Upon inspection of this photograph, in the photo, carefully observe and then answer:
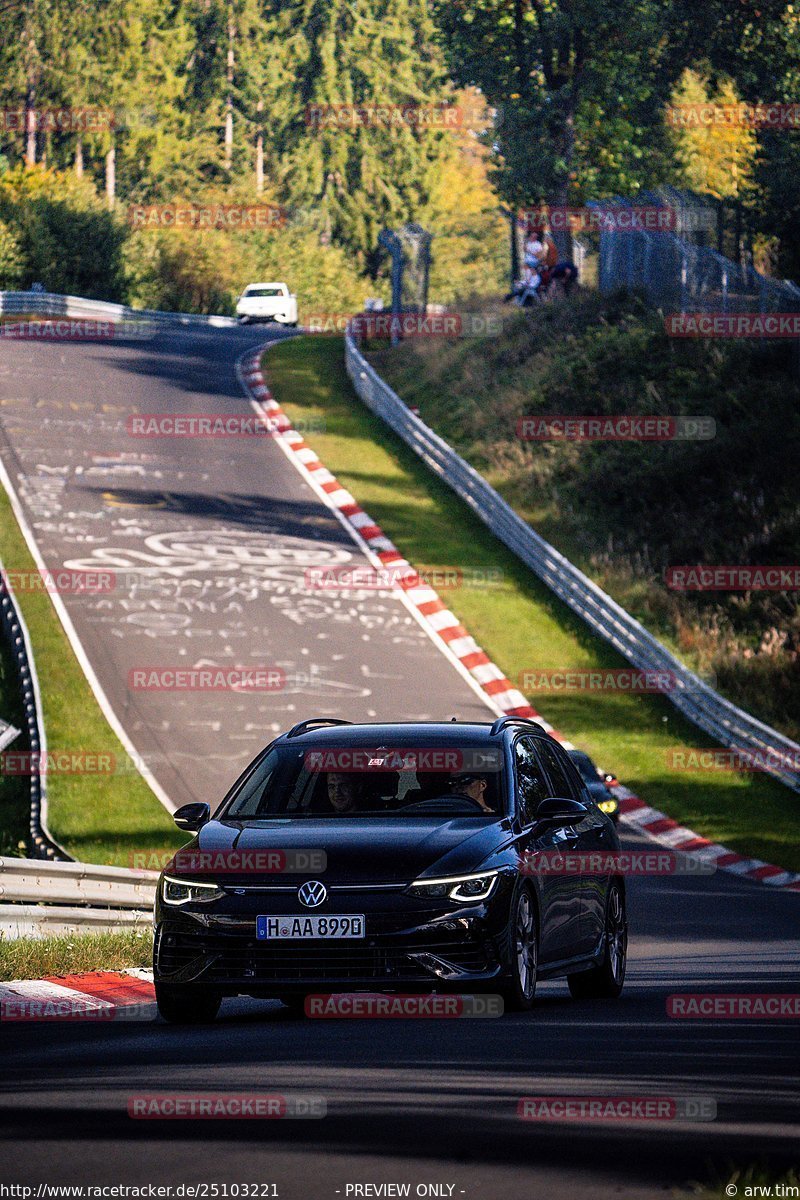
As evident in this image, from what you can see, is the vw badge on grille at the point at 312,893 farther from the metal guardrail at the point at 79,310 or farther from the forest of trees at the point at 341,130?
the metal guardrail at the point at 79,310

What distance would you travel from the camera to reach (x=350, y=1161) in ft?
17.9

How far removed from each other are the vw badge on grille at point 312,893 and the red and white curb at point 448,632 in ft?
35.7

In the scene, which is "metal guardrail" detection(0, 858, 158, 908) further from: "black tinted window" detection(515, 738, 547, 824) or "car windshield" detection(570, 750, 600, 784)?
"car windshield" detection(570, 750, 600, 784)

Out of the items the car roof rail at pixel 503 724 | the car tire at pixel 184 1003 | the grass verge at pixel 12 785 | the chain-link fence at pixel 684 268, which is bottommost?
the grass verge at pixel 12 785

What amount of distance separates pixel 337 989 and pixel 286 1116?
2983 millimetres

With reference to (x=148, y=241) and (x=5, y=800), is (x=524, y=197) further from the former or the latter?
(x=5, y=800)

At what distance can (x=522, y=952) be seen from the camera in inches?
376

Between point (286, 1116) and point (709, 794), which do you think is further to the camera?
point (709, 794)

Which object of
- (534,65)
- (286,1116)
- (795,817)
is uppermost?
(534,65)

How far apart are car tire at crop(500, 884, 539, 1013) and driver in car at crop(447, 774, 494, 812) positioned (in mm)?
692

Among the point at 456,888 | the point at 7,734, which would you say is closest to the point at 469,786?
the point at 456,888

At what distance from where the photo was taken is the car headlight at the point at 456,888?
919 centimetres

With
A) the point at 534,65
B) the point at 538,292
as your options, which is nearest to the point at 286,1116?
the point at 538,292

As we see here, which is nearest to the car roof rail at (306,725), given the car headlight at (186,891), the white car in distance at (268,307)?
the car headlight at (186,891)
